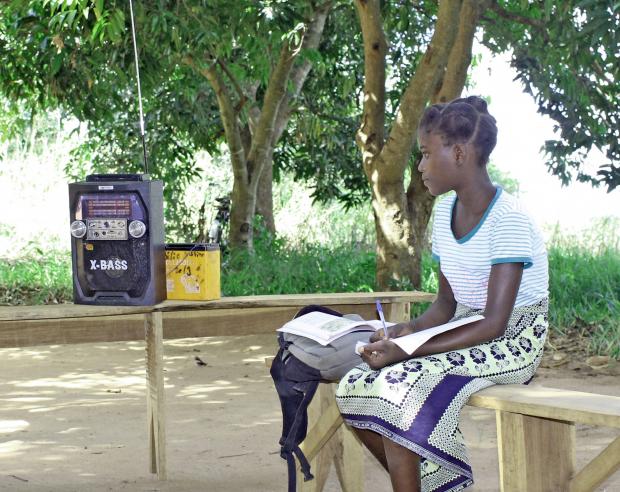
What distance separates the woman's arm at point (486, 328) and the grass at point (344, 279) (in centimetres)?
405

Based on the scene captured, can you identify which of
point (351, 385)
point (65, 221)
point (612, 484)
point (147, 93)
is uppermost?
point (147, 93)

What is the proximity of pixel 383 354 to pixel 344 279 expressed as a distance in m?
6.05

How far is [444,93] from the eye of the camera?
7.78 metres

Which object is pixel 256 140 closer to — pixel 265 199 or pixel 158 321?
pixel 265 199

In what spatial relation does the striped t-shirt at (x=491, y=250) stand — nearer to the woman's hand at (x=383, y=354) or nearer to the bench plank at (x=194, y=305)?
the woman's hand at (x=383, y=354)

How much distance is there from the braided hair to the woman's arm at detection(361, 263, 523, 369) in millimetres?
403

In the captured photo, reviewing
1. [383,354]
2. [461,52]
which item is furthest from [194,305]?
[461,52]

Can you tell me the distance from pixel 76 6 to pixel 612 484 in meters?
4.28

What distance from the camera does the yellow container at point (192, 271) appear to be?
14.1 feet

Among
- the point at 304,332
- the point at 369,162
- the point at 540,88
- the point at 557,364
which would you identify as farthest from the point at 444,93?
the point at 304,332

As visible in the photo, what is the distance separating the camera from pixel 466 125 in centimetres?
324

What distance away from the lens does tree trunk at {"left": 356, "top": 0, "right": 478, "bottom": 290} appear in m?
7.43

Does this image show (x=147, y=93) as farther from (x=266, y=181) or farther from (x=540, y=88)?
(x=540, y=88)

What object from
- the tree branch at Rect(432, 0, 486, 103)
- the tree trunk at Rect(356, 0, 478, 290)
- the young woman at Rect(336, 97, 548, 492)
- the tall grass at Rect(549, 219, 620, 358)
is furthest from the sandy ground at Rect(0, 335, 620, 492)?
the tree branch at Rect(432, 0, 486, 103)
